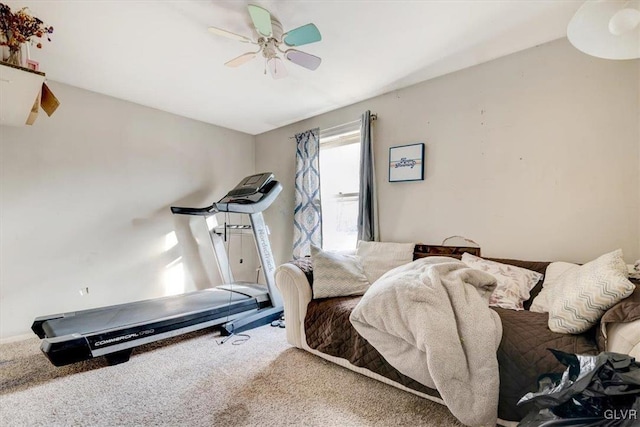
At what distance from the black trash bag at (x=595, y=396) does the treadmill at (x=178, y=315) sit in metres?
2.28

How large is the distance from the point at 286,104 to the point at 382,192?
146 cm

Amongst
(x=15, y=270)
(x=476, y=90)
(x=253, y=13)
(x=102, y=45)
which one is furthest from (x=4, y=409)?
(x=476, y=90)

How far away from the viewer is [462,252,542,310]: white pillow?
180cm

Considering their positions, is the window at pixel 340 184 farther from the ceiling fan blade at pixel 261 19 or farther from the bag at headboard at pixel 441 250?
the ceiling fan blade at pixel 261 19

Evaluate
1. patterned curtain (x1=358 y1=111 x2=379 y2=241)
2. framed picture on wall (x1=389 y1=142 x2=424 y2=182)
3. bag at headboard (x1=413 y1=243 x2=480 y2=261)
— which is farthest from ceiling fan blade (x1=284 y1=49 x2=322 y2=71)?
bag at headboard (x1=413 y1=243 x2=480 y2=261)

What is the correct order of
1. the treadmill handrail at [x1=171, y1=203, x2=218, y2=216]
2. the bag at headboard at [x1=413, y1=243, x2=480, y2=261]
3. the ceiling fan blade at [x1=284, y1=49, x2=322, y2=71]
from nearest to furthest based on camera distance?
the ceiling fan blade at [x1=284, y1=49, x2=322, y2=71] < the bag at headboard at [x1=413, y1=243, x2=480, y2=261] < the treadmill handrail at [x1=171, y1=203, x2=218, y2=216]

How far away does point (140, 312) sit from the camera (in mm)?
2541

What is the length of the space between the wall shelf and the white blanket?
2.37 metres

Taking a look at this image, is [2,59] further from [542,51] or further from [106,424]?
[542,51]

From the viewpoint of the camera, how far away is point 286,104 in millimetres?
3293

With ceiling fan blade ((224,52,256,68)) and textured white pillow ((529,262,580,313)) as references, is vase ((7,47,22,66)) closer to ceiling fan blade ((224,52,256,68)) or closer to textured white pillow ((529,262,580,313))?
ceiling fan blade ((224,52,256,68))

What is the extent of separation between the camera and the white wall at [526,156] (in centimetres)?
186

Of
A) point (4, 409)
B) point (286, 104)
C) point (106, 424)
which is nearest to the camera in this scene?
point (106, 424)

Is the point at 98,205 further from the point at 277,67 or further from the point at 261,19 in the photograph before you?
the point at 261,19
